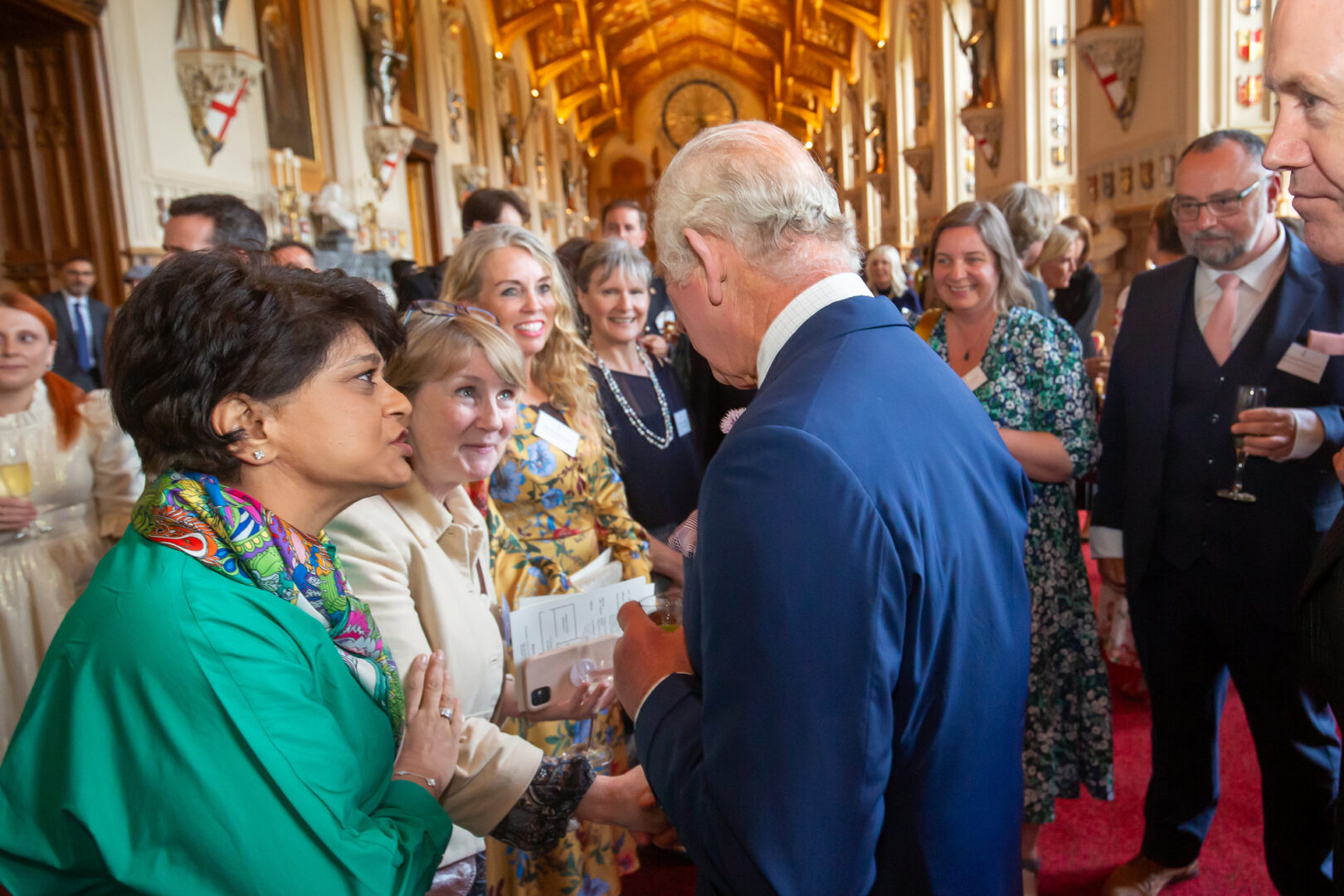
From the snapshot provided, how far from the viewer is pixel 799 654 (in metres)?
0.93

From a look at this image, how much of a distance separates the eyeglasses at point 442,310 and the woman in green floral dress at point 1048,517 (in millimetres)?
1441

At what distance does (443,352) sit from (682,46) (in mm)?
31572

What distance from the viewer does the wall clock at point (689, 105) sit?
31.7 meters

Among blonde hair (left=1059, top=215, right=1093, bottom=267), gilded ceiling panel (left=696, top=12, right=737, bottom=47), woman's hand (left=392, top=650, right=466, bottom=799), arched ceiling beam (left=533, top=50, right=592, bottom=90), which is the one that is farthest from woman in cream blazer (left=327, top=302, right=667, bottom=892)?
gilded ceiling panel (left=696, top=12, right=737, bottom=47)

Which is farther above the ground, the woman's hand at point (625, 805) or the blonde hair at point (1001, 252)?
the blonde hair at point (1001, 252)

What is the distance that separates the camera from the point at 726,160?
1.13m

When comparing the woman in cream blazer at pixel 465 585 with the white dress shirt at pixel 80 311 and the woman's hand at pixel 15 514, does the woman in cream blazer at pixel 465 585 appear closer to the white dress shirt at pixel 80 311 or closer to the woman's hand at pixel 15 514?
the woman's hand at pixel 15 514

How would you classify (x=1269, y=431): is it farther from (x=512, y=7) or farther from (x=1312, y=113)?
(x=512, y=7)

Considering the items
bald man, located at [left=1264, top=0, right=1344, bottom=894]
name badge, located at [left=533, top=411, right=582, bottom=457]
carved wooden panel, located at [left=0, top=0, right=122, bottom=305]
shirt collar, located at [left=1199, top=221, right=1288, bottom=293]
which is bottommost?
name badge, located at [left=533, top=411, right=582, bottom=457]

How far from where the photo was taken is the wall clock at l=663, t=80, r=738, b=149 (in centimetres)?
3166

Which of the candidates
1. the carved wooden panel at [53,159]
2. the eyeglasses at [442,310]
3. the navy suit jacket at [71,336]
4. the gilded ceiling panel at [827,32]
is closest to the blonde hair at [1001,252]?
the eyeglasses at [442,310]

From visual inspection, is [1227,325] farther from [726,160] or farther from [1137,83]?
[1137,83]

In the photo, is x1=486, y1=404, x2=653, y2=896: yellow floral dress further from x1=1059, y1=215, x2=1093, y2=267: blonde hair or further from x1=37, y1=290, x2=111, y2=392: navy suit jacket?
x1=37, y1=290, x2=111, y2=392: navy suit jacket

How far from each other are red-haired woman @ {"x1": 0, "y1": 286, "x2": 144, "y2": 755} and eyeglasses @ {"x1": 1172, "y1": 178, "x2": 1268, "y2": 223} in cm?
326
